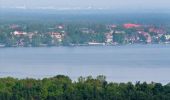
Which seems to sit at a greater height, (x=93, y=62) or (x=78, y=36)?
(x=93, y=62)

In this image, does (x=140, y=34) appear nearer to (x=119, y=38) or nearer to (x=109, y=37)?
(x=109, y=37)

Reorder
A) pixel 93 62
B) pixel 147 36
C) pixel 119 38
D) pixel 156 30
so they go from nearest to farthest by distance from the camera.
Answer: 1. pixel 93 62
2. pixel 119 38
3. pixel 147 36
4. pixel 156 30

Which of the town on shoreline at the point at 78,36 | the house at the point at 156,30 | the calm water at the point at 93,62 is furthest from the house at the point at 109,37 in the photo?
the calm water at the point at 93,62

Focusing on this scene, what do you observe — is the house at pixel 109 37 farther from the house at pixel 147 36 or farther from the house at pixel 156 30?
the house at pixel 156 30

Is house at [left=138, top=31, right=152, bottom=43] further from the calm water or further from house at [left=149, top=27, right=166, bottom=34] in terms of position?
the calm water

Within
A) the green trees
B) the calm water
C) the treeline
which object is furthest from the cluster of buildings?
the treeline

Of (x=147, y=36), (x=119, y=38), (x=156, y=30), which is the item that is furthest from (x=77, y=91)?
(x=156, y=30)
